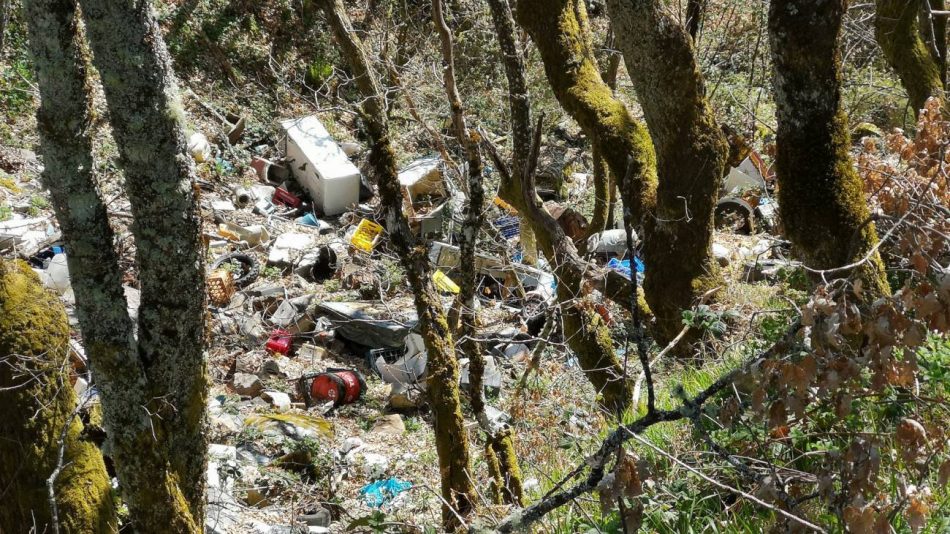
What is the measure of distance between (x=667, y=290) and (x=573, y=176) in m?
6.49

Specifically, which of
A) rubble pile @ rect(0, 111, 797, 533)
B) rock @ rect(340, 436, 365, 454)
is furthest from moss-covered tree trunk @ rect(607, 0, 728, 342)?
rock @ rect(340, 436, 365, 454)

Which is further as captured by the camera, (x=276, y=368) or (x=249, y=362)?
(x=249, y=362)

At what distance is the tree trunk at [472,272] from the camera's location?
4.33m

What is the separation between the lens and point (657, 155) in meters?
5.16

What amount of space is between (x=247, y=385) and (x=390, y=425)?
1.32m

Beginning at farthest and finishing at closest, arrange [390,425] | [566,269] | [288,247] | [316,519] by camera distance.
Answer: [288,247] → [390,425] → [566,269] → [316,519]

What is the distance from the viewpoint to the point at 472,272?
4629mm

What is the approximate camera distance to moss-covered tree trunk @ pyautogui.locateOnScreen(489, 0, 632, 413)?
527cm

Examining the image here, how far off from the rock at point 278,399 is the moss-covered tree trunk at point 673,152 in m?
3.42

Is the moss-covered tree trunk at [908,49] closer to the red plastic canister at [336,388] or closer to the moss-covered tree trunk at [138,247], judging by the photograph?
the red plastic canister at [336,388]

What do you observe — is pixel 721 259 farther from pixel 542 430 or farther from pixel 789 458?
pixel 789 458

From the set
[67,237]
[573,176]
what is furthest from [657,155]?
[573,176]

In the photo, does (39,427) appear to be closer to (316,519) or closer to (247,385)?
(316,519)

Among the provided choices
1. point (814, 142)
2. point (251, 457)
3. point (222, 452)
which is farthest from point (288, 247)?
point (814, 142)
